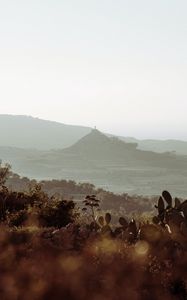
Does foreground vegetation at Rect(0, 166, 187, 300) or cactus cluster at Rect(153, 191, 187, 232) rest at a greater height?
cactus cluster at Rect(153, 191, 187, 232)

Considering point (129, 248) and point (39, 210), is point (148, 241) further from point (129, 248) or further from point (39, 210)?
point (39, 210)

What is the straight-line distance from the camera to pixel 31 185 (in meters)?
22.1

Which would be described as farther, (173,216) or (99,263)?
(173,216)

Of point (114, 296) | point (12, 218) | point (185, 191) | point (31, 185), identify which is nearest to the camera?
point (114, 296)

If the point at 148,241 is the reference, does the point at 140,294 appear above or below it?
below

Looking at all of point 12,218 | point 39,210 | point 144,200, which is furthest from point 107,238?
point 144,200

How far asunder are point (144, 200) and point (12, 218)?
74765 mm

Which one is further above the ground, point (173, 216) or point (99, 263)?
point (173, 216)

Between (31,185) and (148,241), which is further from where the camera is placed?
(31,185)

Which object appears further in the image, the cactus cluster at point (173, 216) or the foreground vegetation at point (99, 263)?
the cactus cluster at point (173, 216)

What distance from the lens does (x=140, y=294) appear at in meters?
5.98

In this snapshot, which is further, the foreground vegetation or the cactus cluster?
the cactus cluster

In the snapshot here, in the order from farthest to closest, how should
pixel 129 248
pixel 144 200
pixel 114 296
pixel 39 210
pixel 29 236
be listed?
pixel 144 200 < pixel 39 210 < pixel 29 236 < pixel 129 248 < pixel 114 296

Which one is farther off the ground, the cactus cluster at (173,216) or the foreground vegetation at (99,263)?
the cactus cluster at (173,216)
